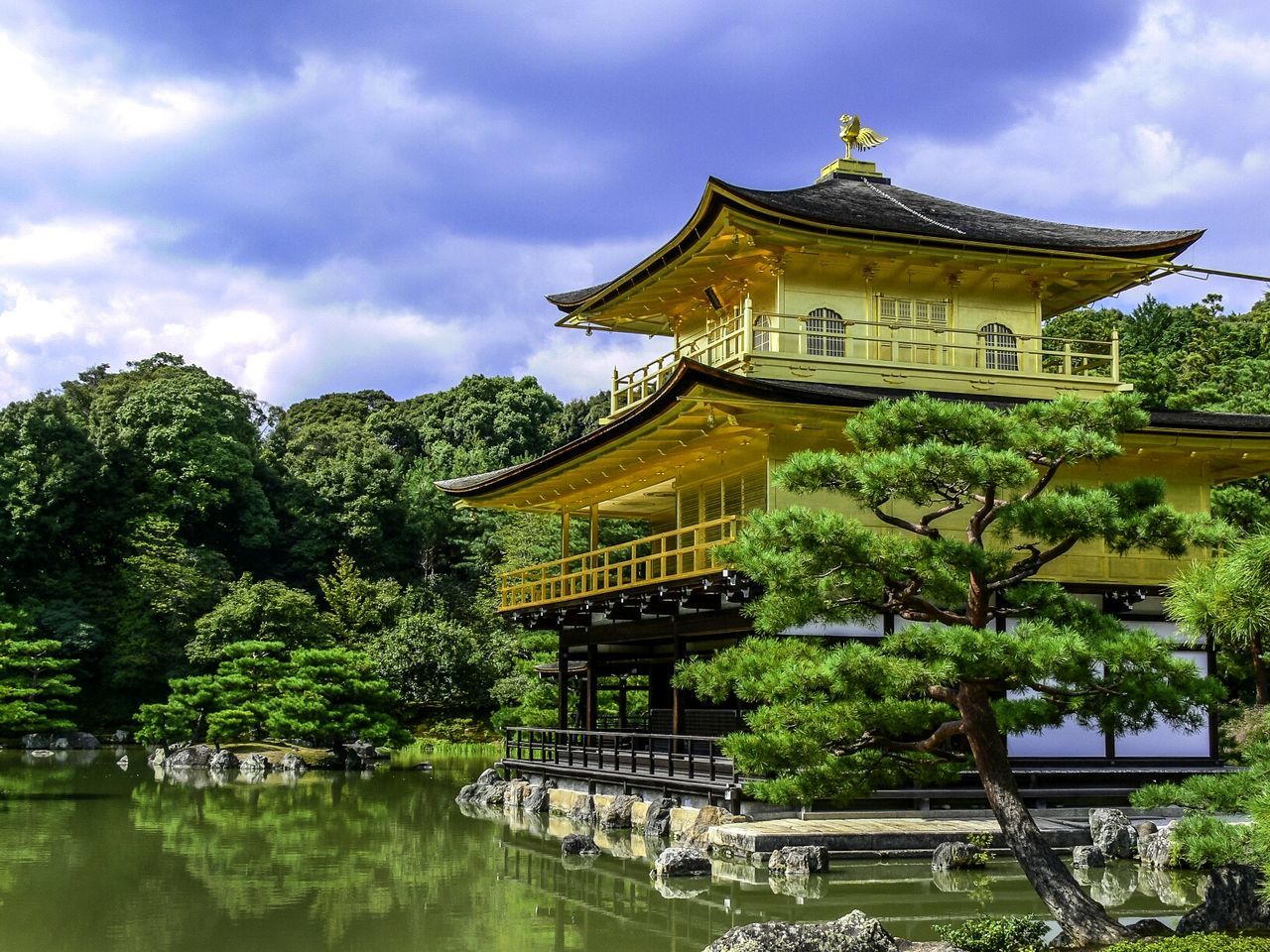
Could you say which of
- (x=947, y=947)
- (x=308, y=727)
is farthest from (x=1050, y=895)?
(x=308, y=727)

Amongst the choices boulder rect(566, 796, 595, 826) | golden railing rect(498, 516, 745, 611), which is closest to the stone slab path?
golden railing rect(498, 516, 745, 611)

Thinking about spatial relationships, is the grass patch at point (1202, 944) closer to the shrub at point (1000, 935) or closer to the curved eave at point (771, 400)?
the shrub at point (1000, 935)

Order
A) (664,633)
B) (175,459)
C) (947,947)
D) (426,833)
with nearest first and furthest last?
(947,947)
(426,833)
(664,633)
(175,459)

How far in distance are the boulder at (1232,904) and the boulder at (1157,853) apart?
17.0 feet

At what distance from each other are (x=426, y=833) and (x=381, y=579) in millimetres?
25588

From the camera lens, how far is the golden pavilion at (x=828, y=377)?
54.6 ft

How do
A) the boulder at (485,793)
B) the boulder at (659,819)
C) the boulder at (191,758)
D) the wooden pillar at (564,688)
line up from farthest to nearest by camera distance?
the boulder at (191,758), the wooden pillar at (564,688), the boulder at (485,793), the boulder at (659,819)

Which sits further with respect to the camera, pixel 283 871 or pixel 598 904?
pixel 283 871

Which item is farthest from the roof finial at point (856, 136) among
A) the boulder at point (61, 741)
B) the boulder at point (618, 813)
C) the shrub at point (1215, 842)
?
the boulder at point (61, 741)

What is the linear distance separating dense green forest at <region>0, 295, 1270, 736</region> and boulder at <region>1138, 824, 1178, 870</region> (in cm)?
1371

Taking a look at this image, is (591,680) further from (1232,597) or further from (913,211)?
(1232,597)

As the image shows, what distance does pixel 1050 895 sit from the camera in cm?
911

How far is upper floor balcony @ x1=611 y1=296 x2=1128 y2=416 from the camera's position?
17.9 meters

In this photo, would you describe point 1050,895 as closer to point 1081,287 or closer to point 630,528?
point 1081,287
